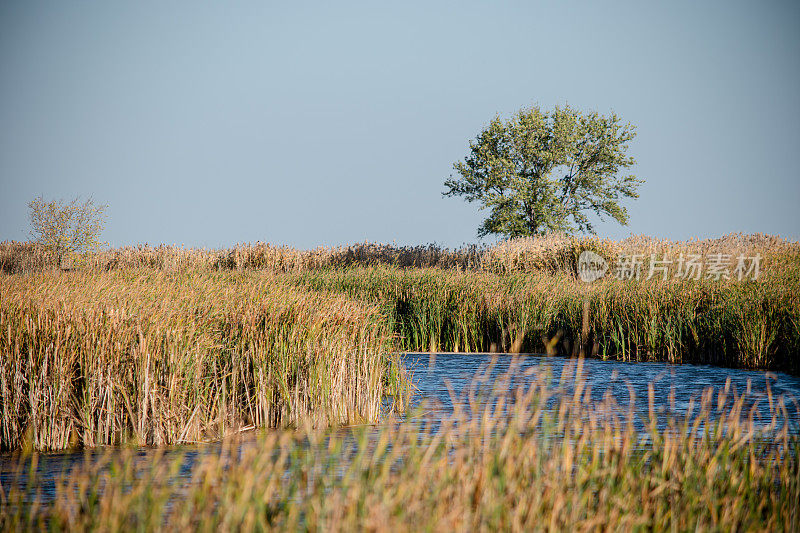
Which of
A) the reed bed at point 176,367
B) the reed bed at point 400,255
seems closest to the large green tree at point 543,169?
the reed bed at point 400,255

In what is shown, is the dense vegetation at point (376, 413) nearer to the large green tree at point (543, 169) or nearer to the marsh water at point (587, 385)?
the marsh water at point (587, 385)

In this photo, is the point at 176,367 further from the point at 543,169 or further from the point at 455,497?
the point at 543,169

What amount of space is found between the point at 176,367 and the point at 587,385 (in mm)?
6478

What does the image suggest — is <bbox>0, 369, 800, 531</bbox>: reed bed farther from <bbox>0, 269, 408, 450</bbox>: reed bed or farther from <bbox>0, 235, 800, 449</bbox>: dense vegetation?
<bbox>0, 269, 408, 450</bbox>: reed bed

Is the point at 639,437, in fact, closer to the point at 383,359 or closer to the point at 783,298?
the point at 383,359

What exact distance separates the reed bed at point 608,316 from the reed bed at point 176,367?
17.0 feet

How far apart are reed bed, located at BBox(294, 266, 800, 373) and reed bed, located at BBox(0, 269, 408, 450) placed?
17.0 feet

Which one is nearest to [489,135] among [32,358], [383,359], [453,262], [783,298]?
[453,262]

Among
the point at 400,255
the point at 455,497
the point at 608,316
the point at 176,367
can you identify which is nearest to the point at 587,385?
the point at 608,316

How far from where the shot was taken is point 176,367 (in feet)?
25.4

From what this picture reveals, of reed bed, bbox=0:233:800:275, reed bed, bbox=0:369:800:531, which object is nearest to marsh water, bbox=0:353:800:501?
reed bed, bbox=0:369:800:531

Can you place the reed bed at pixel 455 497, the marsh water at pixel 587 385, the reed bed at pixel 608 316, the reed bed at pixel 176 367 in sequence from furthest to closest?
1. the reed bed at pixel 608 316
2. the reed bed at pixel 176 367
3. the marsh water at pixel 587 385
4. the reed bed at pixel 455 497

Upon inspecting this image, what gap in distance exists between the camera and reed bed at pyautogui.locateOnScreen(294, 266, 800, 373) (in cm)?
1377

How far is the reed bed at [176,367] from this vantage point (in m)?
7.48
